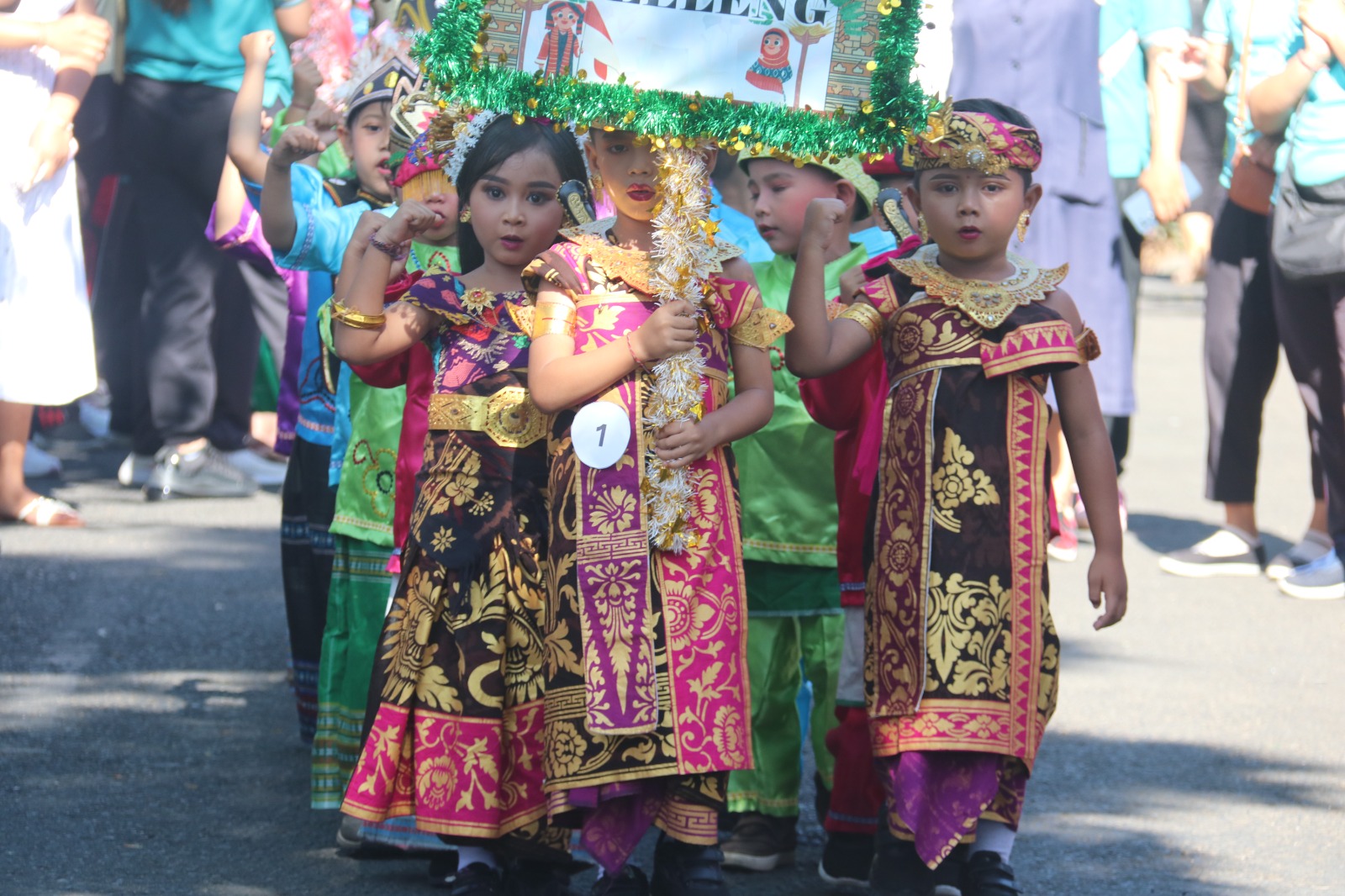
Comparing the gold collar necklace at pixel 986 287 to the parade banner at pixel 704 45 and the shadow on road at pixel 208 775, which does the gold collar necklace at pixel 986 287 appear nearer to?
the parade banner at pixel 704 45

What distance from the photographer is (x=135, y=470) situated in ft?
28.4

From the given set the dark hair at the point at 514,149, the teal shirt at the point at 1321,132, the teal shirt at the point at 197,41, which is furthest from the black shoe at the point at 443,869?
the teal shirt at the point at 197,41

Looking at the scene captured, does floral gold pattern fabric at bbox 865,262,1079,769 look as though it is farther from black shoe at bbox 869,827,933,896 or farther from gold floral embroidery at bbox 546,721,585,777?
gold floral embroidery at bbox 546,721,585,777

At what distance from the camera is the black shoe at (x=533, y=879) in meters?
3.71

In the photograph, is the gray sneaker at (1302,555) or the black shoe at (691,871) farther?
the gray sneaker at (1302,555)

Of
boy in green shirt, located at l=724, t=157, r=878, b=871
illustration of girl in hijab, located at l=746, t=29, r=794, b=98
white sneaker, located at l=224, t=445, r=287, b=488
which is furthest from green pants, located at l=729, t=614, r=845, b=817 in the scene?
white sneaker, located at l=224, t=445, r=287, b=488

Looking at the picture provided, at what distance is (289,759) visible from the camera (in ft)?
15.8

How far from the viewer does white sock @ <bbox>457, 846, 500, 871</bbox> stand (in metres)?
3.67

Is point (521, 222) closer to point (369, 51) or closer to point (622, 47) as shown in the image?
point (622, 47)

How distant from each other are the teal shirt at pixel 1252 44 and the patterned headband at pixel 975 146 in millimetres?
3804

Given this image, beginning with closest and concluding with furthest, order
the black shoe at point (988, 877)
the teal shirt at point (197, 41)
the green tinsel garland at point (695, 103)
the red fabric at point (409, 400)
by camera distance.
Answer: the green tinsel garland at point (695, 103) < the black shoe at point (988, 877) < the red fabric at point (409, 400) < the teal shirt at point (197, 41)

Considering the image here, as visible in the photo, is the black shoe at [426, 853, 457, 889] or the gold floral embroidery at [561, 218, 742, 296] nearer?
the gold floral embroidery at [561, 218, 742, 296]

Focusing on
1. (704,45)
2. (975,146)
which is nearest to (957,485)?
(975,146)

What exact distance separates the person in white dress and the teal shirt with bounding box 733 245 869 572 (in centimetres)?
410
